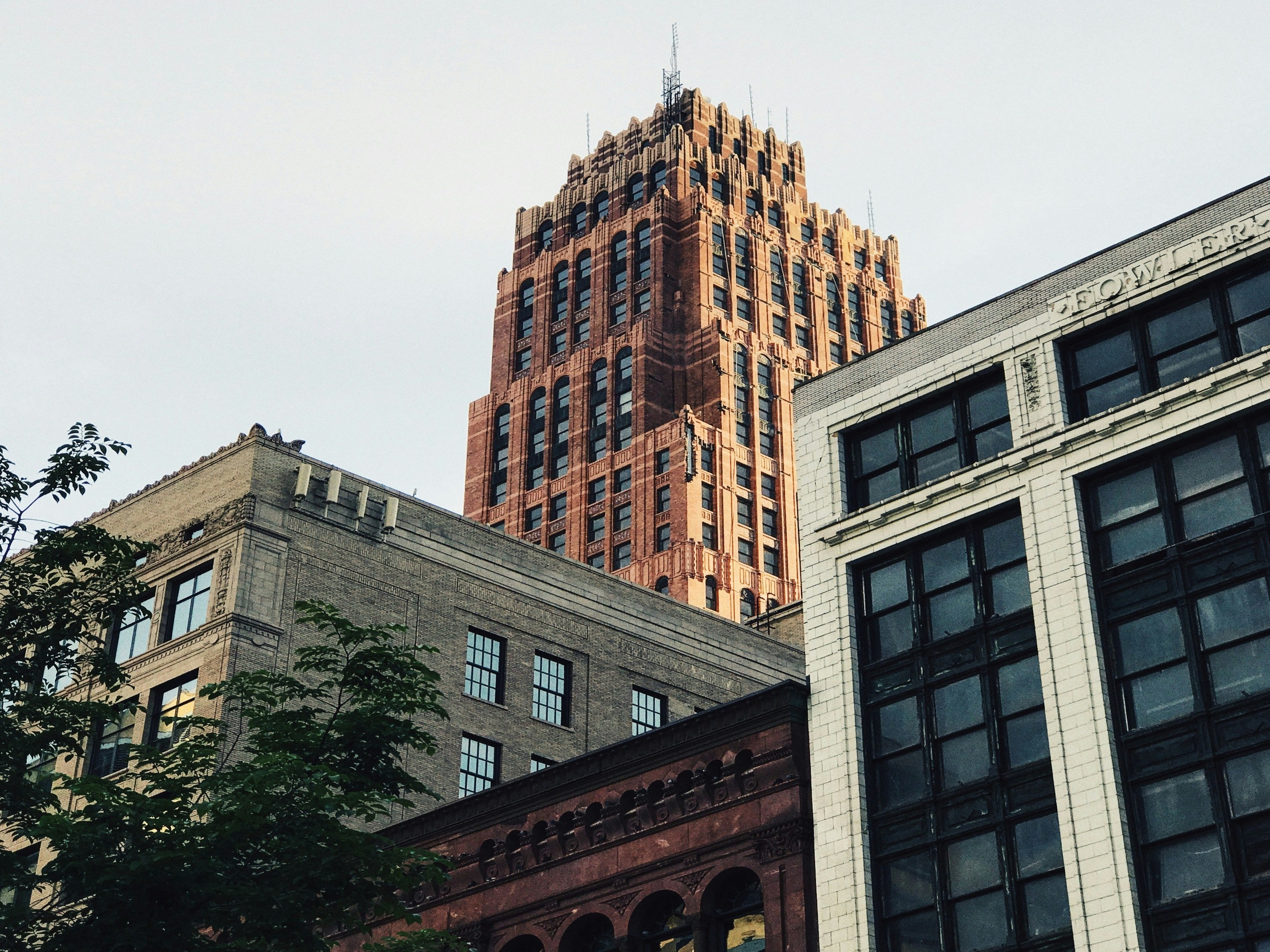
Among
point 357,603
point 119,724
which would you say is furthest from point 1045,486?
point 119,724

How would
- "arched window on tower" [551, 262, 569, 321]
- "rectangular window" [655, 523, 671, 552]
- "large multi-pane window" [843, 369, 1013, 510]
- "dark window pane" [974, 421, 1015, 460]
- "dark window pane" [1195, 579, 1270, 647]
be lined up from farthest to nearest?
"arched window on tower" [551, 262, 569, 321]
"rectangular window" [655, 523, 671, 552]
"large multi-pane window" [843, 369, 1013, 510]
"dark window pane" [974, 421, 1015, 460]
"dark window pane" [1195, 579, 1270, 647]

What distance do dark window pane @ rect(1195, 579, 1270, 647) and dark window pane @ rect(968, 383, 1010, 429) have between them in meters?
6.72

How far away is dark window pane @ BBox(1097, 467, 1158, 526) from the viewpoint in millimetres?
35688

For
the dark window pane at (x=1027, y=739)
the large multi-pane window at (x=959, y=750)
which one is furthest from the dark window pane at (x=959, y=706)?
the dark window pane at (x=1027, y=739)

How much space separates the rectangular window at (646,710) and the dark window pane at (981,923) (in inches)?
1161

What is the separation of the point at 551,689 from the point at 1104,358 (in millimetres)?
28656

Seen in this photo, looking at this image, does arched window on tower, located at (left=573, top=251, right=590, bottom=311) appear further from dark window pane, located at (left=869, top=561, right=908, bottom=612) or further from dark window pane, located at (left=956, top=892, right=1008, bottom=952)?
dark window pane, located at (left=956, top=892, right=1008, bottom=952)

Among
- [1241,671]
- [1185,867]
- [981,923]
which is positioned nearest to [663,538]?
[981,923]

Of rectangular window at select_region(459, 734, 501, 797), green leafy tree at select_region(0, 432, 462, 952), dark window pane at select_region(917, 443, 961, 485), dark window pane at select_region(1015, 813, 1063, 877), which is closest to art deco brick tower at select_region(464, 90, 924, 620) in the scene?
rectangular window at select_region(459, 734, 501, 797)

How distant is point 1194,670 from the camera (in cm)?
3325

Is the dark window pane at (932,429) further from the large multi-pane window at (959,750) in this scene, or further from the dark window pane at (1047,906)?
the dark window pane at (1047,906)

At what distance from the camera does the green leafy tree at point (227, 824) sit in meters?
30.4

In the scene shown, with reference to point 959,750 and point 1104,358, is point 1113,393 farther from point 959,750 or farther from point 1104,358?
point 959,750

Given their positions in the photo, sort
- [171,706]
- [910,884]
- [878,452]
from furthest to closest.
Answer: [171,706] → [878,452] → [910,884]
